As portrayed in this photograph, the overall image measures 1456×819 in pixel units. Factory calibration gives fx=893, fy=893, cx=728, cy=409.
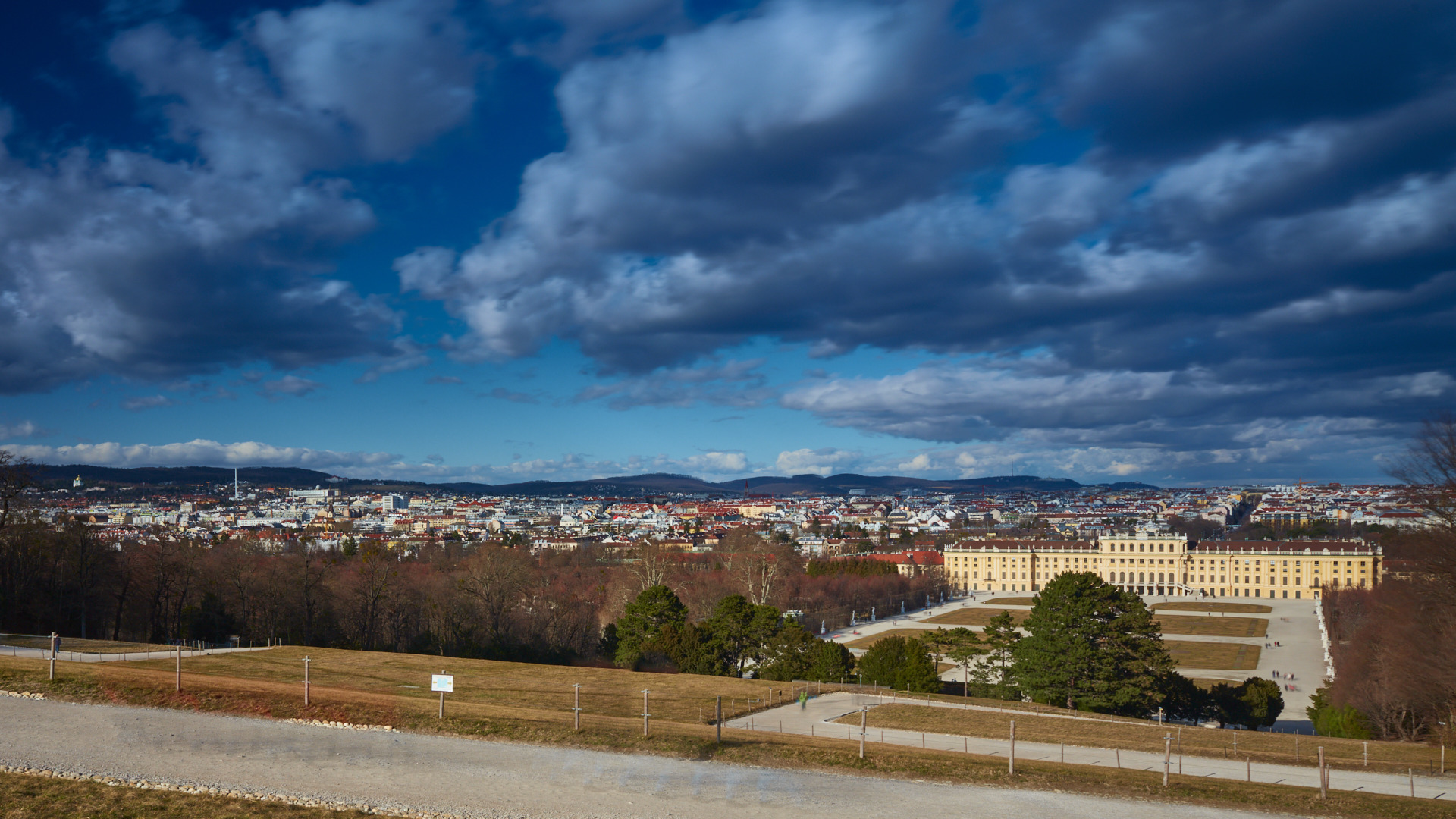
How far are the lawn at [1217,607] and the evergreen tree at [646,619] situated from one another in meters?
66.4

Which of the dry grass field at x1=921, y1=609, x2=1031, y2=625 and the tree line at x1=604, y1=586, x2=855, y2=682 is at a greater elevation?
the tree line at x1=604, y1=586, x2=855, y2=682

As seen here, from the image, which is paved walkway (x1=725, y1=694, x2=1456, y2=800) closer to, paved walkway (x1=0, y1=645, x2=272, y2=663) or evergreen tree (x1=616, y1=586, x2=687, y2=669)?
evergreen tree (x1=616, y1=586, x2=687, y2=669)

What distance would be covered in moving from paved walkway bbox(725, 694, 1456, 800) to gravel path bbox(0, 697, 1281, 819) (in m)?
5.58

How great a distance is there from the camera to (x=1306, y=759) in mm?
19344

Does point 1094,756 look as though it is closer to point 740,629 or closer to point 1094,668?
point 1094,668

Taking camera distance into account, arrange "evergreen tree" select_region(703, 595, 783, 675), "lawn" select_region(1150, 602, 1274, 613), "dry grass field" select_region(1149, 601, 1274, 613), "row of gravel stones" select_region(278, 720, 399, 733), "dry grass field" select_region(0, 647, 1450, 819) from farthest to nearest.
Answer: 1. "dry grass field" select_region(1149, 601, 1274, 613)
2. "lawn" select_region(1150, 602, 1274, 613)
3. "evergreen tree" select_region(703, 595, 783, 675)
4. "row of gravel stones" select_region(278, 720, 399, 733)
5. "dry grass field" select_region(0, 647, 1450, 819)

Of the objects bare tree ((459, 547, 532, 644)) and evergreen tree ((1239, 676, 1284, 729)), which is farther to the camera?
bare tree ((459, 547, 532, 644))

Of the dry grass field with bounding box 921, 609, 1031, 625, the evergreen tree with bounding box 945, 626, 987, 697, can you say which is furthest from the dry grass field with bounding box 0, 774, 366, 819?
the dry grass field with bounding box 921, 609, 1031, 625

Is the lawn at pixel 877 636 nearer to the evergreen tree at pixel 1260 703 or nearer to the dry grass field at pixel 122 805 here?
the evergreen tree at pixel 1260 703

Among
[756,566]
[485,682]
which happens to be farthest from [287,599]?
[756,566]

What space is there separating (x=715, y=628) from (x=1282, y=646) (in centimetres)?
4862

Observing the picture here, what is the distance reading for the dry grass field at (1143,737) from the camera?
64.7 feet

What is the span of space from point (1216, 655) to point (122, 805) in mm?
61795

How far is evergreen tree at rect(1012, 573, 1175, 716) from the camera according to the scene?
106 ft
